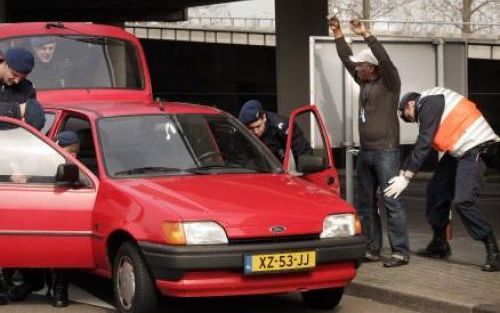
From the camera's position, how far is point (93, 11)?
48.1 metres

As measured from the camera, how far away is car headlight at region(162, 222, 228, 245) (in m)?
6.21

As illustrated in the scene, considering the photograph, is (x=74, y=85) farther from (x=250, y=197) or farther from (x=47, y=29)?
(x=250, y=197)

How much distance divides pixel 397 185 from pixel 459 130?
28.8 inches

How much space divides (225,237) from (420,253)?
143 inches

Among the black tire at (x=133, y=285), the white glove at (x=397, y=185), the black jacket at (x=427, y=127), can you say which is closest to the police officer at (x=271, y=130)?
the white glove at (x=397, y=185)

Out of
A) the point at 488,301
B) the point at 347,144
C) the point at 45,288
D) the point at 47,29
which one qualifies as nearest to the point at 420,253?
the point at 347,144

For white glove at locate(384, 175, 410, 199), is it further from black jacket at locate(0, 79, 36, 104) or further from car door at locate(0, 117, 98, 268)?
black jacket at locate(0, 79, 36, 104)

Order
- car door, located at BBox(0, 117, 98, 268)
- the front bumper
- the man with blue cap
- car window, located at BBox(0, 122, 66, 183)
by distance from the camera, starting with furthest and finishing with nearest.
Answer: the man with blue cap, car window, located at BBox(0, 122, 66, 183), car door, located at BBox(0, 117, 98, 268), the front bumper

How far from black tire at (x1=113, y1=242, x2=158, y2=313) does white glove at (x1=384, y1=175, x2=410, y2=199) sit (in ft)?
8.92

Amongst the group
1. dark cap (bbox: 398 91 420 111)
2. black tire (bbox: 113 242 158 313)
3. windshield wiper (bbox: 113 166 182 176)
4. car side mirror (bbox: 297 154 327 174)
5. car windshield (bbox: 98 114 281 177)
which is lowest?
black tire (bbox: 113 242 158 313)

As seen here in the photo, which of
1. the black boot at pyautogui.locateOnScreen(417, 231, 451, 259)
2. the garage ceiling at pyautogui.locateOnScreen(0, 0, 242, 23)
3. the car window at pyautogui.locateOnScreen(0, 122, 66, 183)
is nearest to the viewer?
the car window at pyautogui.locateOnScreen(0, 122, 66, 183)

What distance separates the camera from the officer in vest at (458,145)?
8.23m

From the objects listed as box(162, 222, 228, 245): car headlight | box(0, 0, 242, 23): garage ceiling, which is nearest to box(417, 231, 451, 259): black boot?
box(162, 222, 228, 245): car headlight

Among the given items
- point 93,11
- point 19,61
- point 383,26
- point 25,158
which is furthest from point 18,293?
point 93,11
